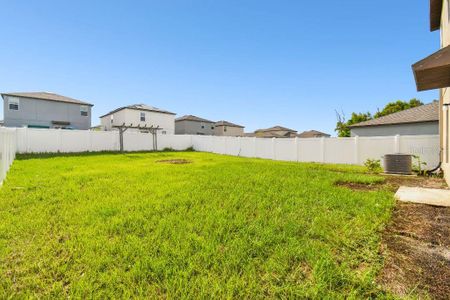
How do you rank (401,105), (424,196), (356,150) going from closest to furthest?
1. (424,196)
2. (356,150)
3. (401,105)

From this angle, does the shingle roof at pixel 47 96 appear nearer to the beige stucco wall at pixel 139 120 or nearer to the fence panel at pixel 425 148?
the beige stucco wall at pixel 139 120

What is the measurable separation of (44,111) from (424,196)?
3188 cm

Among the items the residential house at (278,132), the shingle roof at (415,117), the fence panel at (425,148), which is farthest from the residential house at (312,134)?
the fence panel at (425,148)

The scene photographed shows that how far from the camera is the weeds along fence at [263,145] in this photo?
11.0 m

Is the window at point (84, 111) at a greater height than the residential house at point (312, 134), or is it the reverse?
the window at point (84, 111)

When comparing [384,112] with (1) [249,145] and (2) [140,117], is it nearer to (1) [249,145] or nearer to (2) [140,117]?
(1) [249,145]

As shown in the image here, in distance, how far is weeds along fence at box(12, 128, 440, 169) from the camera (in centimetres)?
1101

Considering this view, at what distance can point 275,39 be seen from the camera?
16.8 meters

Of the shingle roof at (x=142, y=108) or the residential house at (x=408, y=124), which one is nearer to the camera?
the residential house at (x=408, y=124)

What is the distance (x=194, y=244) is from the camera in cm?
271

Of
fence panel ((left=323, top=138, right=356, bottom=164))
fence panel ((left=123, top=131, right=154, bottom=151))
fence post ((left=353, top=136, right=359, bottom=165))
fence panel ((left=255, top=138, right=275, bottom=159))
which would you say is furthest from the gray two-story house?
fence post ((left=353, top=136, right=359, bottom=165))

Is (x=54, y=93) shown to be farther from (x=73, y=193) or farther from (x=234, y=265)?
(x=234, y=265)

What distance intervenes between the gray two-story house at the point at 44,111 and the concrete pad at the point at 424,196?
3058cm

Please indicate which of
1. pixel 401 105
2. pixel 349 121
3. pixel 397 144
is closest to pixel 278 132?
pixel 349 121
